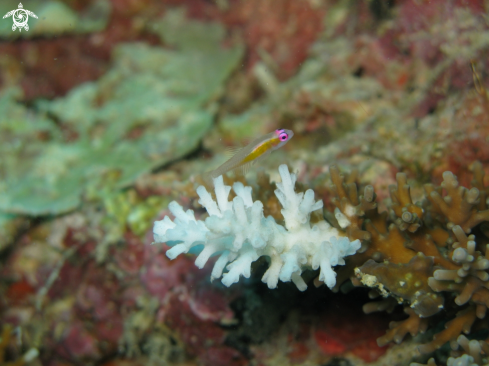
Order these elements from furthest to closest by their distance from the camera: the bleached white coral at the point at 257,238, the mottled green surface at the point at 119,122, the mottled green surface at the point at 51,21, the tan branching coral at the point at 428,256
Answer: the mottled green surface at the point at 51,21
the mottled green surface at the point at 119,122
the tan branching coral at the point at 428,256
the bleached white coral at the point at 257,238

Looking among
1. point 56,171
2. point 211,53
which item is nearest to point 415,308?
point 56,171

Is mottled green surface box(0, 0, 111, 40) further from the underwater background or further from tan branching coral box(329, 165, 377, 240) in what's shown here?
tan branching coral box(329, 165, 377, 240)

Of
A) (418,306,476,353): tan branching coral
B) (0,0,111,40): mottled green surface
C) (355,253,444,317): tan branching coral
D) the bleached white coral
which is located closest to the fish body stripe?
the bleached white coral

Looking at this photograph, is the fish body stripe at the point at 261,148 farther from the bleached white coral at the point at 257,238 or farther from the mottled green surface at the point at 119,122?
the mottled green surface at the point at 119,122

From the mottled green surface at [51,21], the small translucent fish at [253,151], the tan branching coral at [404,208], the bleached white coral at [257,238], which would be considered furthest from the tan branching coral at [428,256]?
the mottled green surface at [51,21]

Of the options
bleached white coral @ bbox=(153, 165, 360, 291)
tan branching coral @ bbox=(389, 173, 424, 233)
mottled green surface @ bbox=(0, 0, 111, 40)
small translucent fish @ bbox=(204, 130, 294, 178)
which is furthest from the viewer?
mottled green surface @ bbox=(0, 0, 111, 40)

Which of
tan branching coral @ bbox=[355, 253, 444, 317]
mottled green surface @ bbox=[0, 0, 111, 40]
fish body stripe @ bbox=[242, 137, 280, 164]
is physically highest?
mottled green surface @ bbox=[0, 0, 111, 40]
